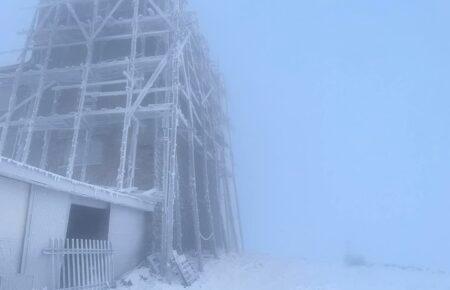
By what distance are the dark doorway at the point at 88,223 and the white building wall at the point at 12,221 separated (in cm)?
339

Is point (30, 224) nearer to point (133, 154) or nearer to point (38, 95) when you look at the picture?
point (133, 154)

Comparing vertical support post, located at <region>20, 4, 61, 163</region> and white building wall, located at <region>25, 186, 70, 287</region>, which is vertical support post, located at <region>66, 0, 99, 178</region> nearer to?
vertical support post, located at <region>20, 4, 61, 163</region>

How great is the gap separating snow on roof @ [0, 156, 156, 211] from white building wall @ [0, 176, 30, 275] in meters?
0.23

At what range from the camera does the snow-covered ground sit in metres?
12.6

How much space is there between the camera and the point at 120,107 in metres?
16.2

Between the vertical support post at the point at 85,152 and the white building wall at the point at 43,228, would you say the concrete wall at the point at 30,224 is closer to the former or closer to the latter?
the white building wall at the point at 43,228

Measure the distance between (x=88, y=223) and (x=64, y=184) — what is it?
4.04 meters

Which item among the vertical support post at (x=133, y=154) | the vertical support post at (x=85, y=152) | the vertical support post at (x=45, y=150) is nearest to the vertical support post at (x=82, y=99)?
the vertical support post at (x=85, y=152)

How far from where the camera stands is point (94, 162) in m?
16.6

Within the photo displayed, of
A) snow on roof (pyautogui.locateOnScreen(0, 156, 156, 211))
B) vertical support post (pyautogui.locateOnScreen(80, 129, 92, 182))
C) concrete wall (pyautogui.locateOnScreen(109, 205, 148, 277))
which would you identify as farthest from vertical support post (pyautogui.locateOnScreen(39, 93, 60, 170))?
snow on roof (pyautogui.locateOnScreen(0, 156, 156, 211))

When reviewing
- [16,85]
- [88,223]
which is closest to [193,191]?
[88,223]

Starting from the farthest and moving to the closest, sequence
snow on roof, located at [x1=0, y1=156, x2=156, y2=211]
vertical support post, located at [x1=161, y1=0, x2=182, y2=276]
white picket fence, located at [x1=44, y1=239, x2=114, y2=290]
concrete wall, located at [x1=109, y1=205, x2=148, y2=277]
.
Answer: vertical support post, located at [x1=161, y1=0, x2=182, y2=276], concrete wall, located at [x1=109, y1=205, x2=148, y2=277], white picket fence, located at [x1=44, y1=239, x2=114, y2=290], snow on roof, located at [x1=0, y1=156, x2=156, y2=211]

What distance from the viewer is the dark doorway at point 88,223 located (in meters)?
11.7

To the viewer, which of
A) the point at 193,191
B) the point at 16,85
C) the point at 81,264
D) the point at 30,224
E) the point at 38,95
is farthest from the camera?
the point at 16,85
